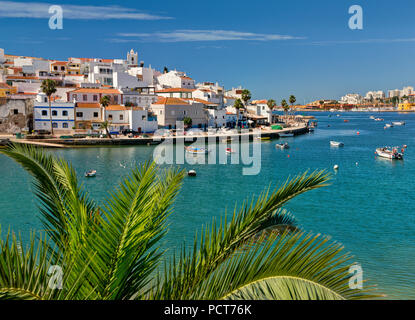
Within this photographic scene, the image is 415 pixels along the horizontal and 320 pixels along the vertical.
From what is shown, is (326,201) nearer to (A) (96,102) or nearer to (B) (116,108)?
(B) (116,108)

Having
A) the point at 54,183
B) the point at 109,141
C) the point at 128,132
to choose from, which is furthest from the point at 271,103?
the point at 54,183

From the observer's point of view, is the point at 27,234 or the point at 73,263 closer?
the point at 73,263

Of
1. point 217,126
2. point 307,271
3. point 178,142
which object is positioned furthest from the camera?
point 217,126

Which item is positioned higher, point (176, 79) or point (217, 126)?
point (176, 79)

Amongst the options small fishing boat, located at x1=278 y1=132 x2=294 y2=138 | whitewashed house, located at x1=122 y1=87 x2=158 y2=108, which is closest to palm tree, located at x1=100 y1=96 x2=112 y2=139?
whitewashed house, located at x1=122 y1=87 x2=158 y2=108

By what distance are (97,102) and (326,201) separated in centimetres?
5099

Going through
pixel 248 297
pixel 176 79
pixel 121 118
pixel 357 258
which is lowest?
pixel 357 258

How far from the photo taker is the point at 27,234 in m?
19.2

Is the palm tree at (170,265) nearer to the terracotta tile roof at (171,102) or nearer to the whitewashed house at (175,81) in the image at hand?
the terracotta tile roof at (171,102)

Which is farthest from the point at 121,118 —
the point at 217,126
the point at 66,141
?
the point at 217,126

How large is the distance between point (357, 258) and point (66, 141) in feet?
162

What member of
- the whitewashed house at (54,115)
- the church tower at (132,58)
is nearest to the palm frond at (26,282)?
the whitewashed house at (54,115)

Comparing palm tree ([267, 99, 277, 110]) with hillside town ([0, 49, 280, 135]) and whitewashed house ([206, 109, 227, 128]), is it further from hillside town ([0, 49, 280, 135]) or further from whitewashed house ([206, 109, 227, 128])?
whitewashed house ([206, 109, 227, 128])
